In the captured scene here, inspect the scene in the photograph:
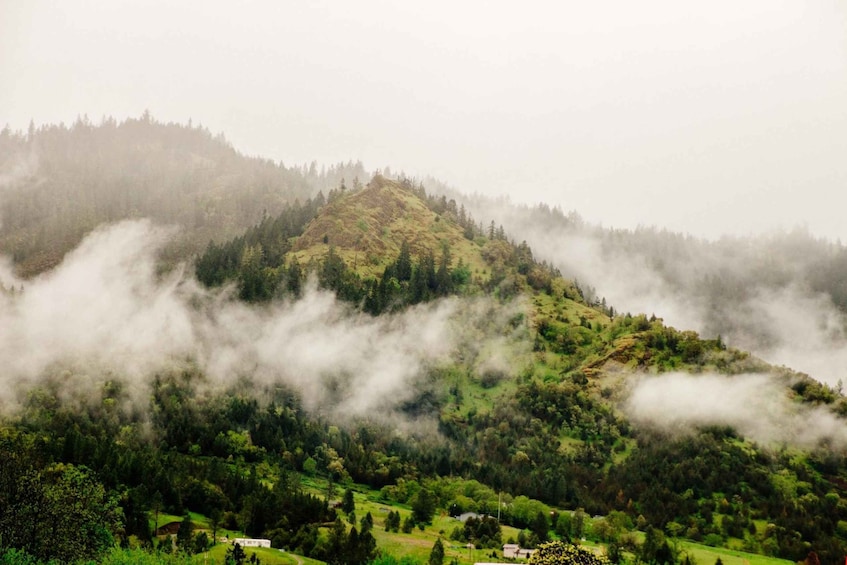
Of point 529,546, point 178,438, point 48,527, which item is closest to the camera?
point 48,527

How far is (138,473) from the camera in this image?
6250 inches

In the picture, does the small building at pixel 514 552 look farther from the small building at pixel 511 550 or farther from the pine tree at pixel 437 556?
the pine tree at pixel 437 556

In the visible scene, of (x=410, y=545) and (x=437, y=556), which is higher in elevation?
(x=437, y=556)

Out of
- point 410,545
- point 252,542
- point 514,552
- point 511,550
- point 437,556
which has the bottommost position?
point 252,542

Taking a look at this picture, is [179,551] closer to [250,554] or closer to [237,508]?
[250,554]

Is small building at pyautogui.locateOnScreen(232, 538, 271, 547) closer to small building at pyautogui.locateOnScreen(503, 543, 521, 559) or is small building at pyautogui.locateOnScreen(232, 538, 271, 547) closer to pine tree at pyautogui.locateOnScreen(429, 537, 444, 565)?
pine tree at pyautogui.locateOnScreen(429, 537, 444, 565)

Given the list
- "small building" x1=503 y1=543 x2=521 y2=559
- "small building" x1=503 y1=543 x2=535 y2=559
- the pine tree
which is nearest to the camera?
the pine tree

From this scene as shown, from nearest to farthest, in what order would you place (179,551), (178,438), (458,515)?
1. (179,551)
2. (458,515)
3. (178,438)

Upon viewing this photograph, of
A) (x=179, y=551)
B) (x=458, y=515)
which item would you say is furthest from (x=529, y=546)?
(x=179, y=551)

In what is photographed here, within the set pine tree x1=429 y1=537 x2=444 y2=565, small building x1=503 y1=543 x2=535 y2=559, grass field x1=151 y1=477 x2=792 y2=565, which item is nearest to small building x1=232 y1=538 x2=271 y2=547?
grass field x1=151 y1=477 x2=792 y2=565

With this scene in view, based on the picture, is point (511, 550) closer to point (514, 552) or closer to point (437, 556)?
point (514, 552)

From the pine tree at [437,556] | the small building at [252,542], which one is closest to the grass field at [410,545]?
the small building at [252,542]

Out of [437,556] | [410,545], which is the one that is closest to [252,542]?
[410,545]

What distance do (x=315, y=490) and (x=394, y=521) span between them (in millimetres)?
28806
